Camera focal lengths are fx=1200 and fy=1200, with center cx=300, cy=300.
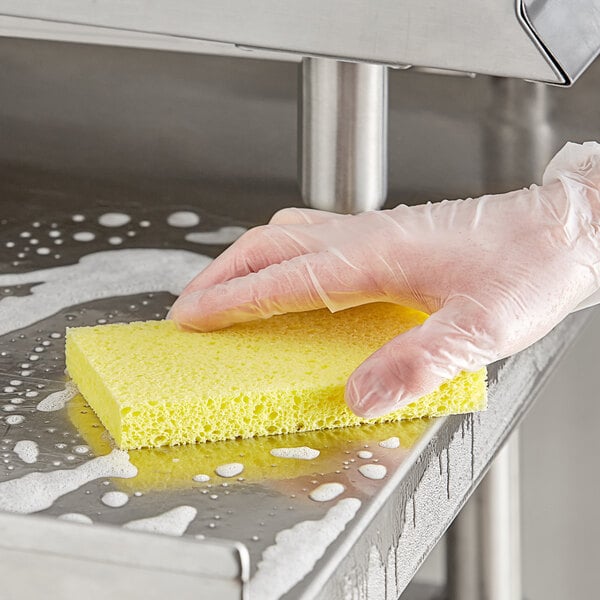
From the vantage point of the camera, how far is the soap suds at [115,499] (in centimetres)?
62

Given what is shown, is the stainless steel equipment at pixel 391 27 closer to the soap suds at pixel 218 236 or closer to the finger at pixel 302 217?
the finger at pixel 302 217

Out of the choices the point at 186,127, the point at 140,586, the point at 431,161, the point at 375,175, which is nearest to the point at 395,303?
the point at 375,175

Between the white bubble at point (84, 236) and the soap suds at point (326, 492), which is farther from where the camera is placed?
the white bubble at point (84, 236)

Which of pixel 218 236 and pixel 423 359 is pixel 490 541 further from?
pixel 423 359

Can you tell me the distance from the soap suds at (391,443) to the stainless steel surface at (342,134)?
11.4 inches

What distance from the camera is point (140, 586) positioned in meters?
0.54

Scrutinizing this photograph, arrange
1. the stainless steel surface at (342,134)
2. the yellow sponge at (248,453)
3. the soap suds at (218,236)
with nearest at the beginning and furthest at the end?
the yellow sponge at (248,453)
the stainless steel surface at (342,134)
the soap suds at (218,236)

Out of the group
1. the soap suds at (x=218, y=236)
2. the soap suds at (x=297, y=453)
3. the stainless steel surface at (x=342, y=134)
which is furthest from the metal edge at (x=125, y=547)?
the soap suds at (x=218, y=236)

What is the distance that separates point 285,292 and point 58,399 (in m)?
0.16

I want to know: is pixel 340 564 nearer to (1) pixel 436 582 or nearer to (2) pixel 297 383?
(2) pixel 297 383

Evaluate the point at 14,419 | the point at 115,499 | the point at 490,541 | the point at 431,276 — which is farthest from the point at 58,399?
the point at 490,541

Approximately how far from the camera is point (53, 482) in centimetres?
65

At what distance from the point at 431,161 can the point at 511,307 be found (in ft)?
1.64

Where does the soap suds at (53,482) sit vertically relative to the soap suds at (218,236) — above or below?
below
